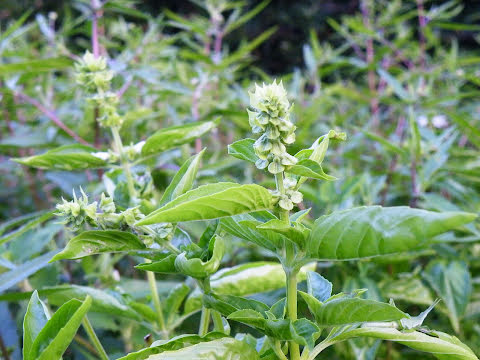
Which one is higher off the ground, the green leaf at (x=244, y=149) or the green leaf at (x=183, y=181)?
the green leaf at (x=244, y=149)

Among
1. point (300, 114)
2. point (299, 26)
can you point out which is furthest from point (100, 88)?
point (299, 26)

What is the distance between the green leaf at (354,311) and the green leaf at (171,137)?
0.38 metres

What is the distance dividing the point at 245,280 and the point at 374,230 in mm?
332

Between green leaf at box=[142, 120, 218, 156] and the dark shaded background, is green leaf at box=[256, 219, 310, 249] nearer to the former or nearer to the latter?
green leaf at box=[142, 120, 218, 156]

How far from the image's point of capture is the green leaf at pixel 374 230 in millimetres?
394

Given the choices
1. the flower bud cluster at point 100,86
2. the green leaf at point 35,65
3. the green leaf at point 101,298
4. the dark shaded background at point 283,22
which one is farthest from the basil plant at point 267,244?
the dark shaded background at point 283,22

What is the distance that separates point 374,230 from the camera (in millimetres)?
426

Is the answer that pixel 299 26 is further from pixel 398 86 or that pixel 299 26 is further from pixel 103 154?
pixel 103 154

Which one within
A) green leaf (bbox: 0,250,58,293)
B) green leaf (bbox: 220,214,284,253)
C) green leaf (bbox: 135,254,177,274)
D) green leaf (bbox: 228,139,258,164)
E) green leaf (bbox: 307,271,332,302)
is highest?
green leaf (bbox: 228,139,258,164)

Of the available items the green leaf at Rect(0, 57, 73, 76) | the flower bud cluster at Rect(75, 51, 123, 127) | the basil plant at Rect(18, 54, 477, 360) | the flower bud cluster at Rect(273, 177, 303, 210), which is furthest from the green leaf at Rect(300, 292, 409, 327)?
the green leaf at Rect(0, 57, 73, 76)

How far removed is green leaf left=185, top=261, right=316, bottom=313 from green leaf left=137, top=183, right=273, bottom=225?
289mm

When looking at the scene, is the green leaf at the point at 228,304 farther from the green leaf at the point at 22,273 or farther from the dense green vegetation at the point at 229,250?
the green leaf at the point at 22,273

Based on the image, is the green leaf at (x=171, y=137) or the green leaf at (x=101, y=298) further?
the green leaf at (x=171, y=137)

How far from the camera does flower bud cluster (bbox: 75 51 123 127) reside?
0.76 m
